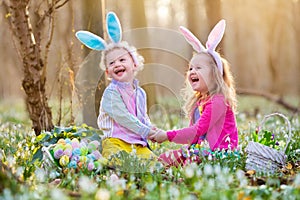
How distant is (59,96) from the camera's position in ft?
20.9

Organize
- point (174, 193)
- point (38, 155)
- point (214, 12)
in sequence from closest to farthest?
point (174, 193), point (38, 155), point (214, 12)

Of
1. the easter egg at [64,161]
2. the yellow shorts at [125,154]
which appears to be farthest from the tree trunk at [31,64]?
the easter egg at [64,161]

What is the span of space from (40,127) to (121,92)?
1.46 m

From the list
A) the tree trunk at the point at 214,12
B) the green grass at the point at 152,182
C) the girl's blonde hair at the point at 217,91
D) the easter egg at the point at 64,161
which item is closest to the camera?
the green grass at the point at 152,182

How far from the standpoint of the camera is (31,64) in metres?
5.95

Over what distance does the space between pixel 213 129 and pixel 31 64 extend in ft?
7.49

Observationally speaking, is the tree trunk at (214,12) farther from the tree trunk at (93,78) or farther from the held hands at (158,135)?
the held hands at (158,135)

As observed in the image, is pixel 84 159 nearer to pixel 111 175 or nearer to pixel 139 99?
pixel 111 175

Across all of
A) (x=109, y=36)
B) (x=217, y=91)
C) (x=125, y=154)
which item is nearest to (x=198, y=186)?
(x=125, y=154)

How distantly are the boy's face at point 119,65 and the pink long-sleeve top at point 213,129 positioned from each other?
72 centimetres

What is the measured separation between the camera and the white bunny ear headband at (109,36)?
5.04m

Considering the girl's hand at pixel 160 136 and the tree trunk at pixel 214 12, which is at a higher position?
the tree trunk at pixel 214 12

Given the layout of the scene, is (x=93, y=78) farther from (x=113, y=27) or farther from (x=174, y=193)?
(x=174, y=193)

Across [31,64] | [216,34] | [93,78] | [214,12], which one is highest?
A: [214,12]
